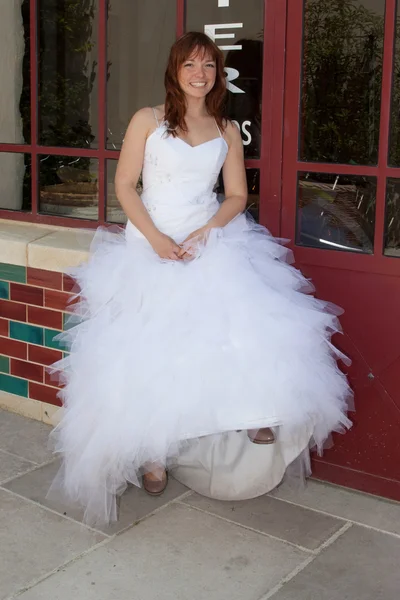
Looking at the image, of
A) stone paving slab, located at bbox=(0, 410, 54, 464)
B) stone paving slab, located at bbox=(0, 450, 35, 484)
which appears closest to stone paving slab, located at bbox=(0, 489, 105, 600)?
stone paving slab, located at bbox=(0, 450, 35, 484)

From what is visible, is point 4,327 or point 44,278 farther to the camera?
point 4,327

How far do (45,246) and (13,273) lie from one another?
12.3 inches

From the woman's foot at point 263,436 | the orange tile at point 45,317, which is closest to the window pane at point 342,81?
the woman's foot at point 263,436

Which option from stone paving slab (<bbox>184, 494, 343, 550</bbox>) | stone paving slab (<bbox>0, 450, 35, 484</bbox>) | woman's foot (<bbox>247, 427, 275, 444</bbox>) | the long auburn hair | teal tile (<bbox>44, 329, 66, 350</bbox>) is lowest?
stone paving slab (<bbox>184, 494, 343, 550</bbox>)

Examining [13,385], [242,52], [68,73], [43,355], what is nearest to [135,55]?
[68,73]

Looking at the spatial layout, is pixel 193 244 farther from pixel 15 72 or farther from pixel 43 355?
pixel 15 72

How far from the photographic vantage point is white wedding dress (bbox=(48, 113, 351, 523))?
307cm

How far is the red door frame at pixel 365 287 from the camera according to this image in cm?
350

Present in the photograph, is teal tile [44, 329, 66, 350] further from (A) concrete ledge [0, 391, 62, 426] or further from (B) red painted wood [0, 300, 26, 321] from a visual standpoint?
(A) concrete ledge [0, 391, 62, 426]

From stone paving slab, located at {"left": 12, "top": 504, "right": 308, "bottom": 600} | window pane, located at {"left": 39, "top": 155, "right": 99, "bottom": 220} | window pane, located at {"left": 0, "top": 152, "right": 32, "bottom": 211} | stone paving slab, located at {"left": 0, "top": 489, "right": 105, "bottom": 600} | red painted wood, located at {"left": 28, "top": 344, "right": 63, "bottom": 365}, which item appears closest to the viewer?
stone paving slab, located at {"left": 12, "top": 504, "right": 308, "bottom": 600}

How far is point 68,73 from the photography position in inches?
172

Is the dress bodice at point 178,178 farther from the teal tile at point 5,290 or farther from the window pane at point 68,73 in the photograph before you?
the teal tile at point 5,290

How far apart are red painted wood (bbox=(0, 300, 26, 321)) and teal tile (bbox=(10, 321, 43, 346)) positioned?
0.03 m

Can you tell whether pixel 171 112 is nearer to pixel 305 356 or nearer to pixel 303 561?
pixel 305 356
